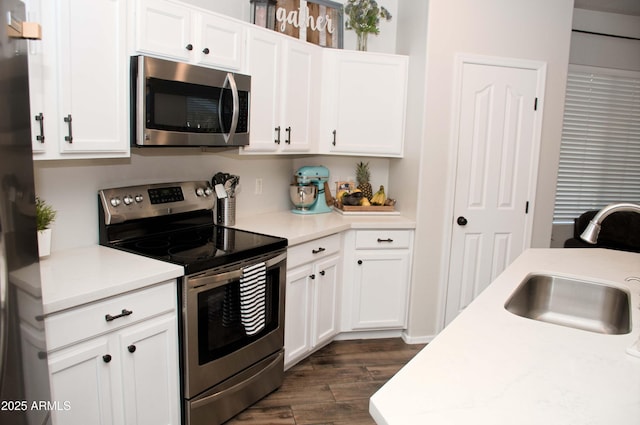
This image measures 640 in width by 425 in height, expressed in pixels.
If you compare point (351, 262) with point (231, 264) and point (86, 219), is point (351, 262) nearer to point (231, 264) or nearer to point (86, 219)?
point (231, 264)

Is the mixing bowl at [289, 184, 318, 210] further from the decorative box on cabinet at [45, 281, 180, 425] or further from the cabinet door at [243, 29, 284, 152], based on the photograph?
the decorative box on cabinet at [45, 281, 180, 425]

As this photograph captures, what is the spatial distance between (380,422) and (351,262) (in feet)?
8.09

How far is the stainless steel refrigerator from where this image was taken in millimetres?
1094

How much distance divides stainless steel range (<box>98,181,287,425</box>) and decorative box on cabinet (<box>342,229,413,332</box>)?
32.9 inches

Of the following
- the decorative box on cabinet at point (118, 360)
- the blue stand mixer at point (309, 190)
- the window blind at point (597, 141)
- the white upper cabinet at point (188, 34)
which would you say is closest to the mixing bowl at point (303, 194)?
the blue stand mixer at point (309, 190)

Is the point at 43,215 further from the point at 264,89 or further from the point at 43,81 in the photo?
the point at 264,89

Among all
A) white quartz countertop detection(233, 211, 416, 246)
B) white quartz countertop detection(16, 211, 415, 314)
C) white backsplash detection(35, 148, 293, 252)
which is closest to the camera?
white quartz countertop detection(16, 211, 415, 314)

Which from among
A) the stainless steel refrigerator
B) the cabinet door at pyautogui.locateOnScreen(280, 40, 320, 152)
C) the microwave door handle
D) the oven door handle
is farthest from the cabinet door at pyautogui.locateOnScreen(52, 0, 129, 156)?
the cabinet door at pyautogui.locateOnScreen(280, 40, 320, 152)

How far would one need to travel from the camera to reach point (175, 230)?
2863mm

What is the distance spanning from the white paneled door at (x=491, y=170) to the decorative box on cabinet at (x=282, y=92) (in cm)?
106

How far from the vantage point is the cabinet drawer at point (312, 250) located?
2.96 m

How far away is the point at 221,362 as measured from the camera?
243 centimetres

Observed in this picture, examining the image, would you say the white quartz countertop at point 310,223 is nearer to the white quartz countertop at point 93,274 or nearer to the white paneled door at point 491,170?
the white paneled door at point 491,170

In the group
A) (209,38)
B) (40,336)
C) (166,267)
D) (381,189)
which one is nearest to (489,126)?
(381,189)
